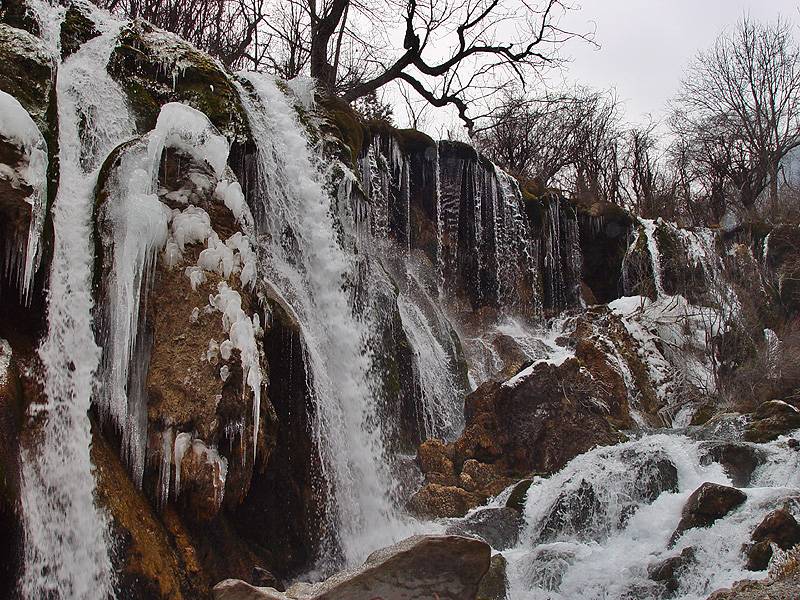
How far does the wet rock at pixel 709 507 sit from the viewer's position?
17.9 feet

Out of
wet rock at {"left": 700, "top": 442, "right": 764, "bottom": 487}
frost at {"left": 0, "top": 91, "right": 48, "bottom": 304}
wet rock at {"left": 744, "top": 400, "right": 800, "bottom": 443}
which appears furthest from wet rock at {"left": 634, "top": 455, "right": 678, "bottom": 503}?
frost at {"left": 0, "top": 91, "right": 48, "bottom": 304}

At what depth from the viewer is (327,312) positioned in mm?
7320

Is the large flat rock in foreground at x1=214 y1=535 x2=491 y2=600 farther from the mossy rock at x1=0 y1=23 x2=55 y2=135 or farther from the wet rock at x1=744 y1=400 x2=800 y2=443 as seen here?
the wet rock at x1=744 y1=400 x2=800 y2=443

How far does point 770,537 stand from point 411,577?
103 inches

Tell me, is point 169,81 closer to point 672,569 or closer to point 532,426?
point 532,426

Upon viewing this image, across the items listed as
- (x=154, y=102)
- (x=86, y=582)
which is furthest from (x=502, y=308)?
(x=86, y=582)

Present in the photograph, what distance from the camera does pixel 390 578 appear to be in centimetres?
393

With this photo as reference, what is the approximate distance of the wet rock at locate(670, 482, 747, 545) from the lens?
5453 millimetres

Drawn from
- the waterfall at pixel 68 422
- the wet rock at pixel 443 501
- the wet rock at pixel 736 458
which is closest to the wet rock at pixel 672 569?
the wet rock at pixel 736 458

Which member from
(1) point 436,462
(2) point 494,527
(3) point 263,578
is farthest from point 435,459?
(3) point 263,578

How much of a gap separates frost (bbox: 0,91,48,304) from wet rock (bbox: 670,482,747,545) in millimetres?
5058

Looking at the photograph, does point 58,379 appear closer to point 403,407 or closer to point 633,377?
point 403,407

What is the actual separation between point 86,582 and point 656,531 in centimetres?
424

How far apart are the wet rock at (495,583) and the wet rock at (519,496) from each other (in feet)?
3.89
